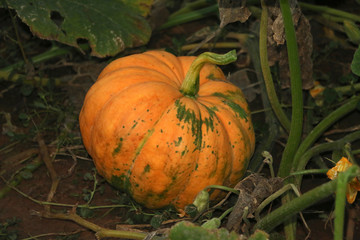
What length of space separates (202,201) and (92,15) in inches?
53.5

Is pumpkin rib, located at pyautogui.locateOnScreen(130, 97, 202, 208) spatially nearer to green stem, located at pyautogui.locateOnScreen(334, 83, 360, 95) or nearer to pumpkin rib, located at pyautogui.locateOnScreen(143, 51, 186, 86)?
pumpkin rib, located at pyautogui.locateOnScreen(143, 51, 186, 86)

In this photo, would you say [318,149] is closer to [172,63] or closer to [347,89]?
[347,89]

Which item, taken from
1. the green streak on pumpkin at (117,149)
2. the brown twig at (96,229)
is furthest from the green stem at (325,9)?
the brown twig at (96,229)

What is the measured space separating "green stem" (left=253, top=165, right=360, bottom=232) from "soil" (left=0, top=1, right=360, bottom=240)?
37 centimetres

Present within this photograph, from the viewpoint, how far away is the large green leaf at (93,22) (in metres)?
2.67

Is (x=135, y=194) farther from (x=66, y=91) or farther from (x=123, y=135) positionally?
(x=66, y=91)

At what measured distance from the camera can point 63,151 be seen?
2666 mm

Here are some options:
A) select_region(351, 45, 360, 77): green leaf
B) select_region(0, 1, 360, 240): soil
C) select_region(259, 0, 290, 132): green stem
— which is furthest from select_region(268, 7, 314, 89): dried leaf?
select_region(351, 45, 360, 77): green leaf

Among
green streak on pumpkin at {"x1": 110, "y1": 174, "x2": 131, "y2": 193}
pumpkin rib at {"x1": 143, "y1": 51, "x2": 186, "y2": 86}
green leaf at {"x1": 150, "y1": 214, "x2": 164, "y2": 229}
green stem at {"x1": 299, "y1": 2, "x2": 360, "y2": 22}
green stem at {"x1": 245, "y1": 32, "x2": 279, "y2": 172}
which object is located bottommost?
green leaf at {"x1": 150, "y1": 214, "x2": 164, "y2": 229}

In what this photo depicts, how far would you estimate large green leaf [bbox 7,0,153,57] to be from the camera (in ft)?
8.76

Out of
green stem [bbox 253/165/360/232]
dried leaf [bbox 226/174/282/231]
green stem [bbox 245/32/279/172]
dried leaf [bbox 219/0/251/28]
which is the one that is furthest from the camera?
green stem [bbox 245/32/279/172]

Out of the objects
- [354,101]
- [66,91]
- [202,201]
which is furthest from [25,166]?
[354,101]

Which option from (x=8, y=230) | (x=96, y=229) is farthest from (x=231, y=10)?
(x=8, y=230)

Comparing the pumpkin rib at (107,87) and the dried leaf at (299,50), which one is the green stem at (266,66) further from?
the pumpkin rib at (107,87)
